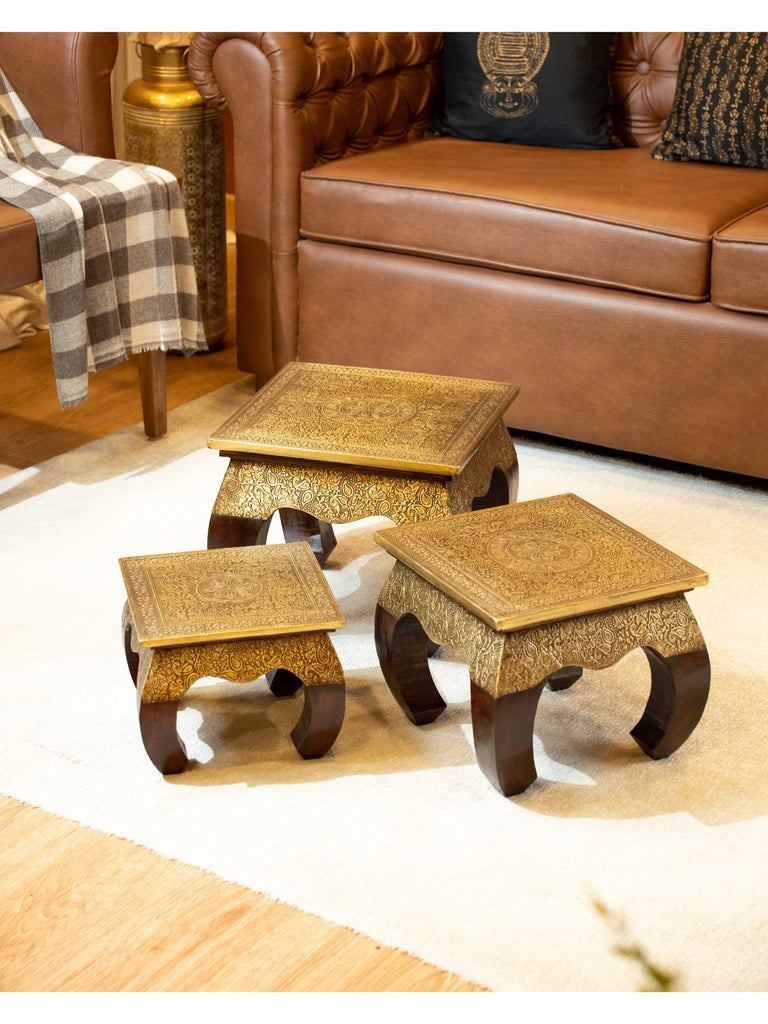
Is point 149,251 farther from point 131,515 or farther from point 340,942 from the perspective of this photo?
point 340,942

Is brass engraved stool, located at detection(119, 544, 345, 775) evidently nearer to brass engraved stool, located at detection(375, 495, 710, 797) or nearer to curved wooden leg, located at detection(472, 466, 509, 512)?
brass engraved stool, located at detection(375, 495, 710, 797)

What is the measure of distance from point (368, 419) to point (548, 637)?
0.49m

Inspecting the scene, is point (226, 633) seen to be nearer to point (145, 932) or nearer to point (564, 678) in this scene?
point (145, 932)

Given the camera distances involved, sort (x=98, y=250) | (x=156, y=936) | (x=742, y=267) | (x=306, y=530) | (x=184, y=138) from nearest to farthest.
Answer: (x=156, y=936), (x=306, y=530), (x=742, y=267), (x=98, y=250), (x=184, y=138)

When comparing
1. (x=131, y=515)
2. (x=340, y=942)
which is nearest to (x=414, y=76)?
(x=131, y=515)

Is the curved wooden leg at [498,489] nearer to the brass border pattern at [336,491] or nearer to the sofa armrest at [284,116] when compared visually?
the brass border pattern at [336,491]

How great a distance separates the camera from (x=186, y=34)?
257cm

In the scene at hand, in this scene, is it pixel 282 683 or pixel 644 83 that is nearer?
pixel 282 683

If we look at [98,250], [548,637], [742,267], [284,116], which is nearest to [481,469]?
[548,637]

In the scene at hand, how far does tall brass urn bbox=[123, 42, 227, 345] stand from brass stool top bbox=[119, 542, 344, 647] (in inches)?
57.2

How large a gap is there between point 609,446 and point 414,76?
0.97 metres

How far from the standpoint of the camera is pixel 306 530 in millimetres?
1898

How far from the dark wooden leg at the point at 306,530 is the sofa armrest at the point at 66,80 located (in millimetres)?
885

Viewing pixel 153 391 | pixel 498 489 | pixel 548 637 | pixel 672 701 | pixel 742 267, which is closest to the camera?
pixel 548 637
